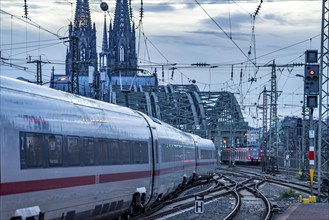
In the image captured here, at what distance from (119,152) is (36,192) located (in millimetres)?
5660

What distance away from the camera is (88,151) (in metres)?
14.3

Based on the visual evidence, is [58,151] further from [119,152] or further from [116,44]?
[116,44]

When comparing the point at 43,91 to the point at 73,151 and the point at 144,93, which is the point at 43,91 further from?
the point at 144,93

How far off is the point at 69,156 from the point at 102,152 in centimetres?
231

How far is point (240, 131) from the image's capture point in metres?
99.9

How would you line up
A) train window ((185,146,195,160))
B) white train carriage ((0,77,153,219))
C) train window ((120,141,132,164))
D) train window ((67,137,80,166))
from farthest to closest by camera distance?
train window ((185,146,195,160)) < train window ((120,141,132,164)) < train window ((67,137,80,166)) < white train carriage ((0,77,153,219))

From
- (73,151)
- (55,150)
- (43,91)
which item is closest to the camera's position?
(55,150)

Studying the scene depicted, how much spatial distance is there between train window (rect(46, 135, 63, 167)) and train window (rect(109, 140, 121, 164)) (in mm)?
3520

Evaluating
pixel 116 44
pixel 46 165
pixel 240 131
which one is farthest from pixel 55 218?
pixel 116 44

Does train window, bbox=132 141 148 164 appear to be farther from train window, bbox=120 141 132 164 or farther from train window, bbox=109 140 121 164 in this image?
train window, bbox=109 140 121 164

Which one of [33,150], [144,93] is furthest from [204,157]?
[144,93]

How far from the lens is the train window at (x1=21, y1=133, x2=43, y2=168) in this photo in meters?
11.2

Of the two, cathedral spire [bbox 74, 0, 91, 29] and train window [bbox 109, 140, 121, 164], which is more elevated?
cathedral spire [bbox 74, 0, 91, 29]

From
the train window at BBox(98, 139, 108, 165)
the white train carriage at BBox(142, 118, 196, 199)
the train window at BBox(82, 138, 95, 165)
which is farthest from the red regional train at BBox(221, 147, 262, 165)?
the train window at BBox(82, 138, 95, 165)
